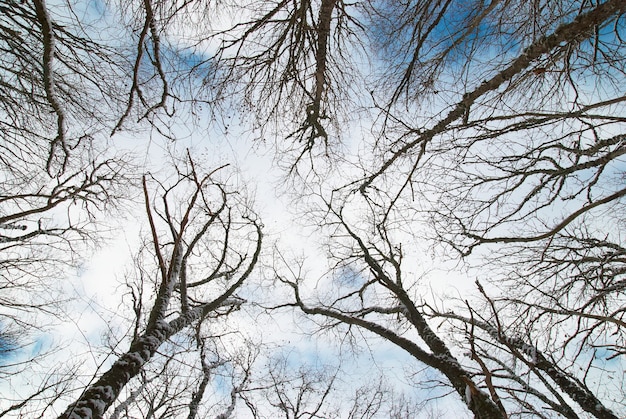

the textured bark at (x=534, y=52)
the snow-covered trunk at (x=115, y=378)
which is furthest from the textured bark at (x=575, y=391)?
the snow-covered trunk at (x=115, y=378)

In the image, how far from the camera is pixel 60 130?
12.9ft

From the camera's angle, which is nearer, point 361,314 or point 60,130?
point 60,130

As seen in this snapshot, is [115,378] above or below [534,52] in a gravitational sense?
below

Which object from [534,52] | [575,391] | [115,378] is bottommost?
[115,378]

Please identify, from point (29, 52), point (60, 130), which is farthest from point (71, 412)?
point (29, 52)

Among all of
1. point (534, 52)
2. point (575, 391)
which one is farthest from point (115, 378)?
point (575, 391)

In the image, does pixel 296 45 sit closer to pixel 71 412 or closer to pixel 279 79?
pixel 279 79

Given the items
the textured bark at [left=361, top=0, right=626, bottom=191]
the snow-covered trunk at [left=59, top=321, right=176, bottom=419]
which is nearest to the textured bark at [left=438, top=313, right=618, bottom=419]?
the textured bark at [left=361, top=0, right=626, bottom=191]

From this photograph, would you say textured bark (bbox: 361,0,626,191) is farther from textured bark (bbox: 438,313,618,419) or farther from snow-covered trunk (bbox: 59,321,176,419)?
snow-covered trunk (bbox: 59,321,176,419)

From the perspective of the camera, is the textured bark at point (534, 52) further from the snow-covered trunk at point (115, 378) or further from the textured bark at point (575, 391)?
the snow-covered trunk at point (115, 378)

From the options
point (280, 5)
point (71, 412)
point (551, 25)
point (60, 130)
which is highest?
point (280, 5)

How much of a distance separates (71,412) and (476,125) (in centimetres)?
483

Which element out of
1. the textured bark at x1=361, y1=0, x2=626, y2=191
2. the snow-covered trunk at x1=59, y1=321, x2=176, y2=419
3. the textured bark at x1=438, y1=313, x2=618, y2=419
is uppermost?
the textured bark at x1=361, y1=0, x2=626, y2=191

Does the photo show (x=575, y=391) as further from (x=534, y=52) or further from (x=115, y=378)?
(x=115, y=378)
